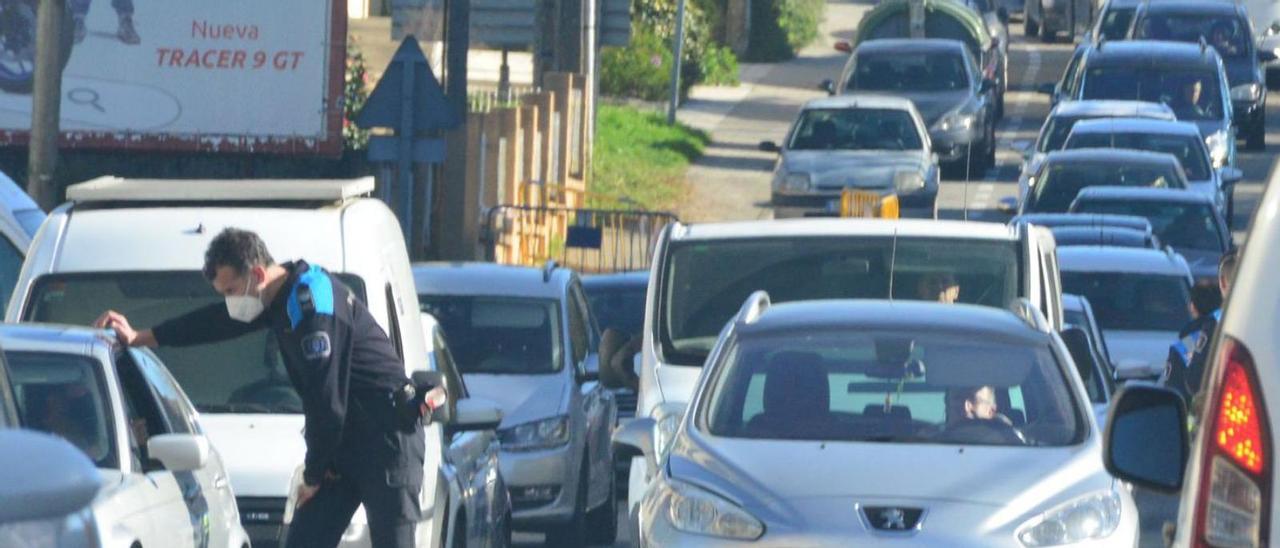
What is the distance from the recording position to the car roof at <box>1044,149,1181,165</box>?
79.8 ft

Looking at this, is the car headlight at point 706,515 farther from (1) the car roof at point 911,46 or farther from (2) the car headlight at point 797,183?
(1) the car roof at point 911,46

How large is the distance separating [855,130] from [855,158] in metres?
0.71

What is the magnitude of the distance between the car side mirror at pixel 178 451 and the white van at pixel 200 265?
2.40m

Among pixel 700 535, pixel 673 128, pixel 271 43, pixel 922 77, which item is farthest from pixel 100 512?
pixel 673 128

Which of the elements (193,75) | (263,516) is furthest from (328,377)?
(193,75)

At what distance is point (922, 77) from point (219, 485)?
25360mm

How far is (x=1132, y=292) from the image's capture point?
1714 cm

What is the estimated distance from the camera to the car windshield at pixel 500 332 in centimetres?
1422

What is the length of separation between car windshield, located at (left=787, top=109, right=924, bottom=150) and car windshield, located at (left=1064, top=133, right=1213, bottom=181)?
7.76 feet

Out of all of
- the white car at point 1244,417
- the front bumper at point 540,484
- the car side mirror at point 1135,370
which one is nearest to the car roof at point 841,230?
the car side mirror at point 1135,370

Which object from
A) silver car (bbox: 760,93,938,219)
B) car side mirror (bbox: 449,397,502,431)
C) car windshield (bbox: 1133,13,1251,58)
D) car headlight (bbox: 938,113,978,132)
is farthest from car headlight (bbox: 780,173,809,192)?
car side mirror (bbox: 449,397,502,431)

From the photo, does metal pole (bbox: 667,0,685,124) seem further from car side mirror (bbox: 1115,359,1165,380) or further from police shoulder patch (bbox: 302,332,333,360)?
police shoulder patch (bbox: 302,332,333,360)

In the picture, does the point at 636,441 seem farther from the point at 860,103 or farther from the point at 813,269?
the point at 860,103

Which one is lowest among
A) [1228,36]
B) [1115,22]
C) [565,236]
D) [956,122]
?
[565,236]
